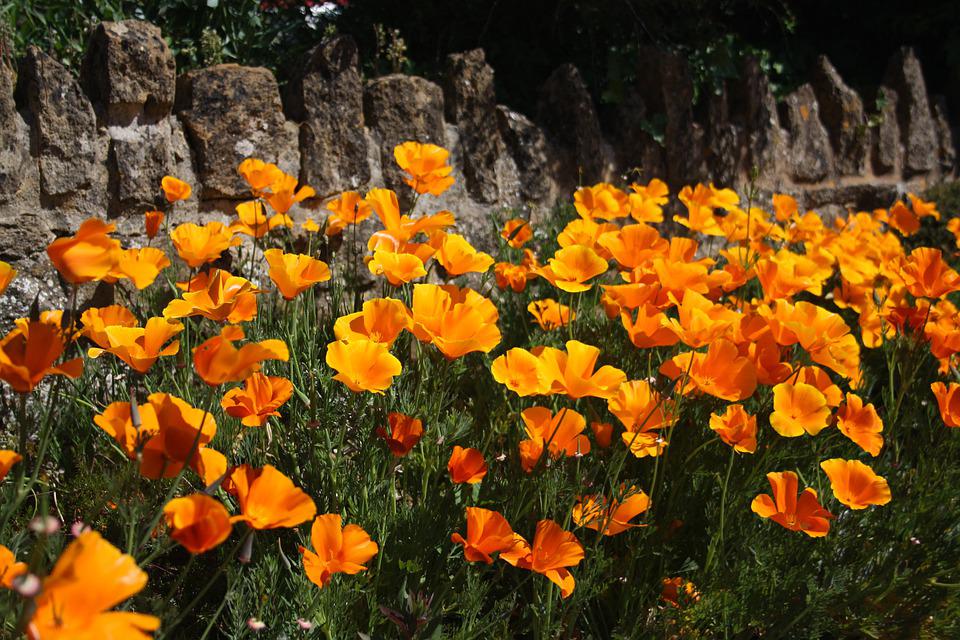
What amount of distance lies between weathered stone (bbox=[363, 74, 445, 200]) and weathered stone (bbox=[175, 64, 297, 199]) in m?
0.38

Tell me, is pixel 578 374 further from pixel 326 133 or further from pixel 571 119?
pixel 571 119

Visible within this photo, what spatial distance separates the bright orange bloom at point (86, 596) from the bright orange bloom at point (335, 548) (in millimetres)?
473

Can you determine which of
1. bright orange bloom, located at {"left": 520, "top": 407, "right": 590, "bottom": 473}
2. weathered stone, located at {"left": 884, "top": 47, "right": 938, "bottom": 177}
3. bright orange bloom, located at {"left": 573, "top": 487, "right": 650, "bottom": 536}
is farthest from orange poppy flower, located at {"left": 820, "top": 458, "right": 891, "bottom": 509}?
weathered stone, located at {"left": 884, "top": 47, "right": 938, "bottom": 177}

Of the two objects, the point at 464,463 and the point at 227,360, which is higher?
the point at 227,360

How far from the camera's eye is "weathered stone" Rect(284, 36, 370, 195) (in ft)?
8.82

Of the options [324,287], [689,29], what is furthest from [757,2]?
[324,287]

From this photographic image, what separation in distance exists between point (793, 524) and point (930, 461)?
0.78 meters

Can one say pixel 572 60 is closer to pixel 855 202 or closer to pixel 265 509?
pixel 855 202

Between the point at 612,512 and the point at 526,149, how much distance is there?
6.75 ft

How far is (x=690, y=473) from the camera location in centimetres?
182

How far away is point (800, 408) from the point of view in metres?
1.68

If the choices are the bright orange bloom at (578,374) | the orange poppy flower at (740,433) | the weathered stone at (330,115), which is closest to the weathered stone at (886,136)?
the weathered stone at (330,115)

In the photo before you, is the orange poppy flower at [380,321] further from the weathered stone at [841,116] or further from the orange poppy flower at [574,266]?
the weathered stone at [841,116]

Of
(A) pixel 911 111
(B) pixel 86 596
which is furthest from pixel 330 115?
(A) pixel 911 111
